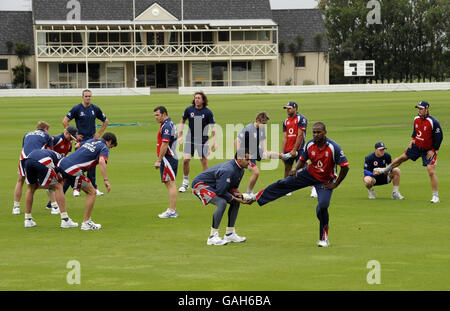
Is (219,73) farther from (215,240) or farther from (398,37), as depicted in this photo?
(215,240)

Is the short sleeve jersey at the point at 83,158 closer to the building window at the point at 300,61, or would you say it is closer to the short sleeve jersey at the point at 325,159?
the short sleeve jersey at the point at 325,159

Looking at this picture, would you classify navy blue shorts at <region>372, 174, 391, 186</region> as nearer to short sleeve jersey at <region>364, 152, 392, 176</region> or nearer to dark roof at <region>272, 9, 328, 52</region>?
short sleeve jersey at <region>364, 152, 392, 176</region>

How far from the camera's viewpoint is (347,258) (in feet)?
38.7

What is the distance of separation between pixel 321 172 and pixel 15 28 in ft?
271

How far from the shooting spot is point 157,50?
282 feet

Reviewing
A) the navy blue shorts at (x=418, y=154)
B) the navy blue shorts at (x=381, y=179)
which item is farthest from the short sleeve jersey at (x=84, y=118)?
the navy blue shorts at (x=418, y=154)

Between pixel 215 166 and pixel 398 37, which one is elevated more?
pixel 398 37

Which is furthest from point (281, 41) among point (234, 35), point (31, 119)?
point (31, 119)

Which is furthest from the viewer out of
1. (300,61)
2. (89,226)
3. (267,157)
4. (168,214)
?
(300,61)

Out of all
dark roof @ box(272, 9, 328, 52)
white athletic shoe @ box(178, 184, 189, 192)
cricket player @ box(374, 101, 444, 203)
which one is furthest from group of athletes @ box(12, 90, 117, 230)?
dark roof @ box(272, 9, 328, 52)

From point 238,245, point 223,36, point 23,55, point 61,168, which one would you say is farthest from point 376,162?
point 23,55

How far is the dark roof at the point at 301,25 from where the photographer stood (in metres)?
93.2

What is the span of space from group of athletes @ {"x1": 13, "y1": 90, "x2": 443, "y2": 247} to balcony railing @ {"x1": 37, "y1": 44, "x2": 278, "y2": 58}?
65.2m

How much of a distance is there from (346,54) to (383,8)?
8.90 metres
